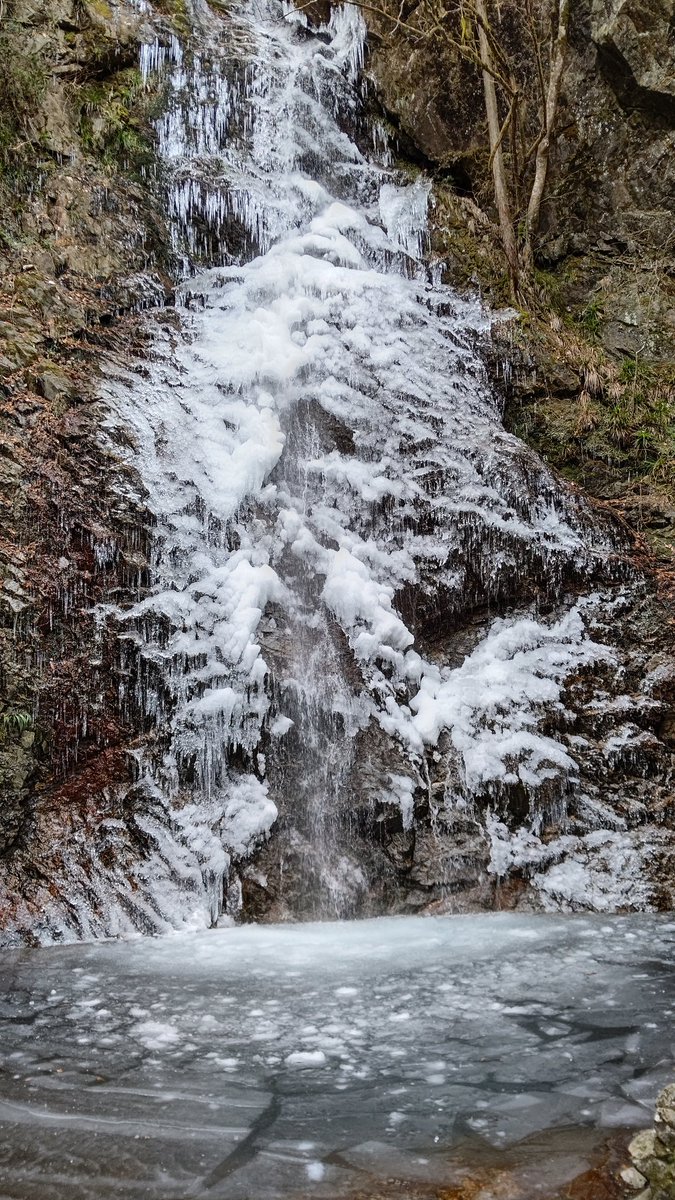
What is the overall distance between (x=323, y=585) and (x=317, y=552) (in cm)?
30

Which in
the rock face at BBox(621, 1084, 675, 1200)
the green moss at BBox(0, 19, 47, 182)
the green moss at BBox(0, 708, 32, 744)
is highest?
the green moss at BBox(0, 19, 47, 182)

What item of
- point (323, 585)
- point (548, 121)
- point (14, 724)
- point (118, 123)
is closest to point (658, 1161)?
point (14, 724)

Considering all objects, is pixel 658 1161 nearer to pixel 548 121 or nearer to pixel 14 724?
pixel 14 724

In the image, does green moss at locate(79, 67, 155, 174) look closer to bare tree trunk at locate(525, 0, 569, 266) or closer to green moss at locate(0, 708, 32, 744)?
bare tree trunk at locate(525, 0, 569, 266)

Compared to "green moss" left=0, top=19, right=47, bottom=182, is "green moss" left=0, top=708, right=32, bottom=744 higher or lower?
lower

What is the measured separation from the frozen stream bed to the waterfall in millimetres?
855

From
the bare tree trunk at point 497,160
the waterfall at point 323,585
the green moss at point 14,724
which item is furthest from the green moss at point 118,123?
the green moss at point 14,724

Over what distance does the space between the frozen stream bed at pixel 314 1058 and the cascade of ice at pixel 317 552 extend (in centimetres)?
107

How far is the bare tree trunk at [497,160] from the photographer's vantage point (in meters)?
9.37

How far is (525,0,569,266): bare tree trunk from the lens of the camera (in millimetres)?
9570

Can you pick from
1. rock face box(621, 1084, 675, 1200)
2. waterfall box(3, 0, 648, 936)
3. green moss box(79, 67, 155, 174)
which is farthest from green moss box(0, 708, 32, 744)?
green moss box(79, 67, 155, 174)

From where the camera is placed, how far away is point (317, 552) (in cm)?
643

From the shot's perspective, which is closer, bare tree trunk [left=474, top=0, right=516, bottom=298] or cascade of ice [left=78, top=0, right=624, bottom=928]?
cascade of ice [left=78, top=0, right=624, bottom=928]

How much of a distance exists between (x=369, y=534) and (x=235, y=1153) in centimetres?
488
